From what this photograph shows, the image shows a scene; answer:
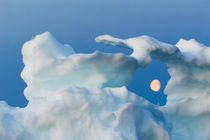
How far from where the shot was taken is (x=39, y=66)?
326 centimetres

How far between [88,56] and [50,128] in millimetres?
703

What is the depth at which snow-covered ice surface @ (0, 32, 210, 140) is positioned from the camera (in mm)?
2676

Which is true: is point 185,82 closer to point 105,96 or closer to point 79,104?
point 105,96

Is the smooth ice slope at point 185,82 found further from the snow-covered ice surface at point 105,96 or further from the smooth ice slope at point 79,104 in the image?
the smooth ice slope at point 79,104

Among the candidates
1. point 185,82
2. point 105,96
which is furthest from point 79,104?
point 185,82

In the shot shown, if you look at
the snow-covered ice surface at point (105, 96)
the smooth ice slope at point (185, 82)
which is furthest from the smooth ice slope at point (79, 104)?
the smooth ice slope at point (185, 82)

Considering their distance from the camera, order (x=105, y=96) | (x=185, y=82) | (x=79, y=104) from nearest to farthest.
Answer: (x=79, y=104) < (x=105, y=96) < (x=185, y=82)

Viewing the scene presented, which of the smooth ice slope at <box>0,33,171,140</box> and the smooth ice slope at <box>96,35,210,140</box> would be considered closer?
the smooth ice slope at <box>0,33,171,140</box>

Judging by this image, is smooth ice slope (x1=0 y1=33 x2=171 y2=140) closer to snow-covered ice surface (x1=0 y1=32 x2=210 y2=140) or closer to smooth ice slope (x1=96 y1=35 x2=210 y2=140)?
snow-covered ice surface (x1=0 y1=32 x2=210 y2=140)

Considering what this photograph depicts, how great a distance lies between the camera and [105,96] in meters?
2.86

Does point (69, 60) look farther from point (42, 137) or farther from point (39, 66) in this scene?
point (42, 137)

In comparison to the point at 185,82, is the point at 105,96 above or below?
above

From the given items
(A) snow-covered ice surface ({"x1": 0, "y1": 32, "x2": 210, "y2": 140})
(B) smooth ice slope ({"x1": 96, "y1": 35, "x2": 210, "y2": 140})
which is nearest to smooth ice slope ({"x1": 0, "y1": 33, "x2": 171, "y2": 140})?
(A) snow-covered ice surface ({"x1": 0, "y1": 32, "x2": 210, "y2": 140})

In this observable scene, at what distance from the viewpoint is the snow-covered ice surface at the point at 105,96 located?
2.68 meters
